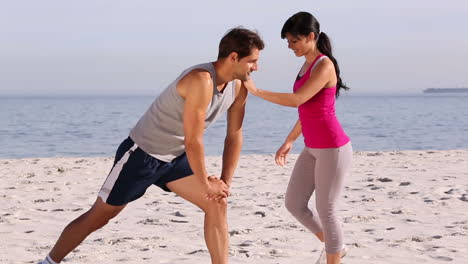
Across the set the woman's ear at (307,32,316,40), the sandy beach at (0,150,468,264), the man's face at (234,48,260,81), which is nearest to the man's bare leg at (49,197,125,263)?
the sandy beach at (0,150,468,264)

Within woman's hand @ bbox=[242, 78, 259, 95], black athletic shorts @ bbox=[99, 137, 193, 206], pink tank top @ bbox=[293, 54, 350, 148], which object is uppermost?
woman's hand @ bbox=[242, 78, 259, 95]

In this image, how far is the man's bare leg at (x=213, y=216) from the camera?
411cm

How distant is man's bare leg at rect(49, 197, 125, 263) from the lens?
422cm

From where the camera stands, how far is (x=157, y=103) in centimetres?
407

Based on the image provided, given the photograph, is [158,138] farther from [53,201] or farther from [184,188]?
[53,201]

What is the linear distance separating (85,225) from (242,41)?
5.12 ft

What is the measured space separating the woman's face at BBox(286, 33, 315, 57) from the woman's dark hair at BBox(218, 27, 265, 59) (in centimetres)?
37

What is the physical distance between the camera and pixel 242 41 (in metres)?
3.73

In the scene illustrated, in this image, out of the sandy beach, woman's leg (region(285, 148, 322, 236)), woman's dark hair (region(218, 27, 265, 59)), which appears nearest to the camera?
woman's dark hair (region(218, 27, 265, 59))

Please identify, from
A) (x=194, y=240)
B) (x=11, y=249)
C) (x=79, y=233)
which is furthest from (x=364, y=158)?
(x=79, y=233)

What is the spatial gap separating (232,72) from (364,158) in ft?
32.7

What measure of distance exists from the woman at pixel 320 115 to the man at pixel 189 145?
0.73ft

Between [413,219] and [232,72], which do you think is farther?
[413,219]

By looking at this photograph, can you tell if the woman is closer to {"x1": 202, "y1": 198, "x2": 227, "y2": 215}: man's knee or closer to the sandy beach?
{"x1": 202, "y1": 198, "x2": 227, "y2": 215}: man's knee
